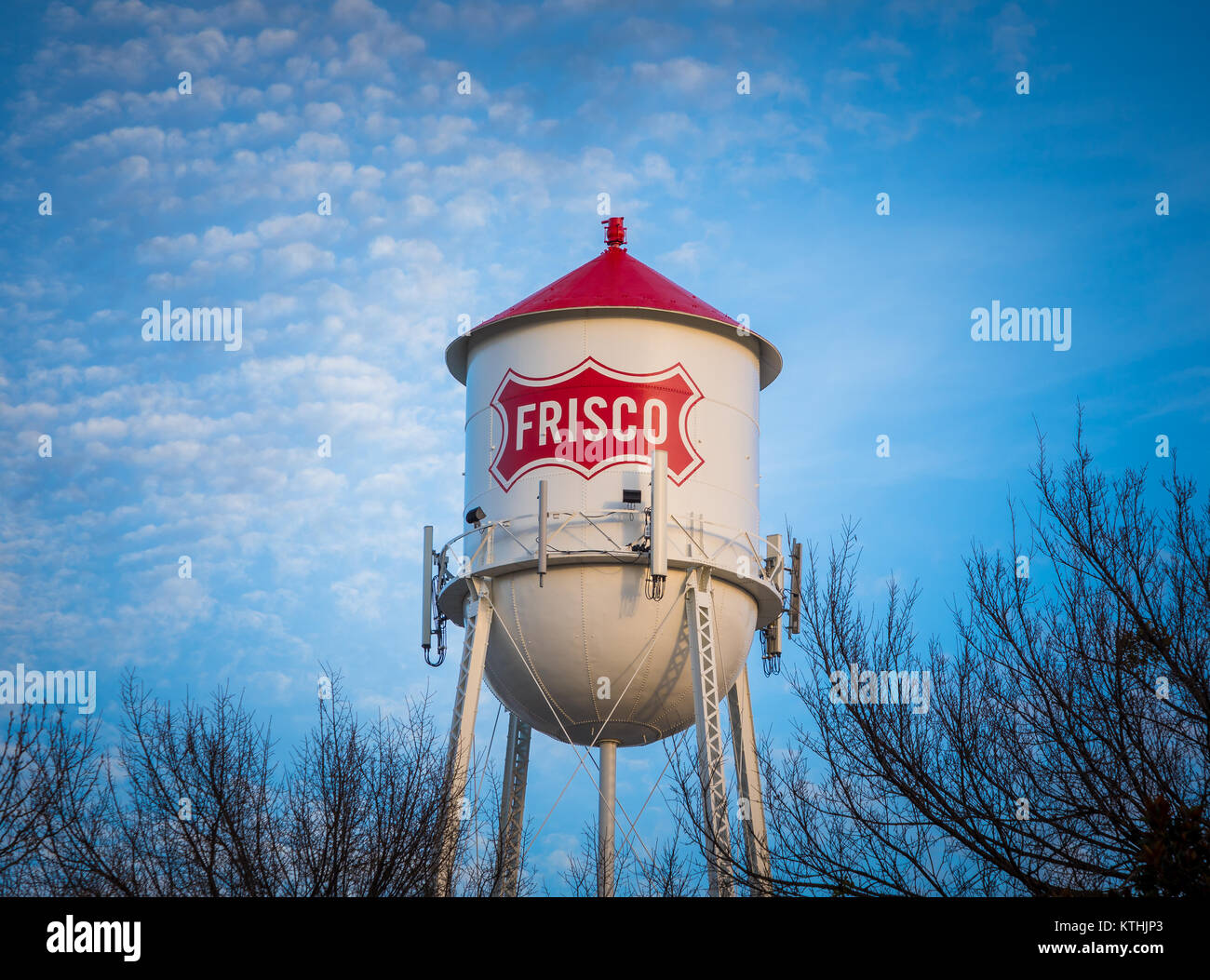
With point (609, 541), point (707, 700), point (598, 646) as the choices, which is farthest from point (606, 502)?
point (707, 700)

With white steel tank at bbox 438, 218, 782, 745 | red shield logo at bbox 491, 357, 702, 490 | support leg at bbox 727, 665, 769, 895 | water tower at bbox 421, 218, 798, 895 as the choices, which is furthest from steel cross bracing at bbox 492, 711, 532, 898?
red shield logo at bbox 491, 357, 702, 490

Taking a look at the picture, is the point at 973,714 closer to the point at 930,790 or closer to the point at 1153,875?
the point at 930,790

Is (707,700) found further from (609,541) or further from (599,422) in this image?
(599,422)

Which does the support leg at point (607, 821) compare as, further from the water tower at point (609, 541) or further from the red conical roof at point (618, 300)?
the red conical roof at point (618, 300)

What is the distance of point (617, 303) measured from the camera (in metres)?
22.3

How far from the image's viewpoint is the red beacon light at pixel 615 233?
25.3 meters

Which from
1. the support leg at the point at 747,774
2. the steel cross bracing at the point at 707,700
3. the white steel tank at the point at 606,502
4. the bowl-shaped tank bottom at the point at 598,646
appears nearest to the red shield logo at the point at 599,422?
the white steel tank at the point at 606,502

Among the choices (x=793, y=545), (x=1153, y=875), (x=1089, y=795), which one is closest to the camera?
(x=1153, y=875)

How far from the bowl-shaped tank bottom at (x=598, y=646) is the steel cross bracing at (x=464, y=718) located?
0.27 metres

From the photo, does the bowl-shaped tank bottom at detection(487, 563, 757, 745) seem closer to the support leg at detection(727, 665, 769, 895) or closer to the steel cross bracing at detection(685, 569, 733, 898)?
the steel cross bracing at detection(685, 569, 733, 898)

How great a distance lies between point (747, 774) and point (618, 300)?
791 cm

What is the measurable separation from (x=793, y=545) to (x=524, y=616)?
198 inches

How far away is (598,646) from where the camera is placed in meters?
21.2
